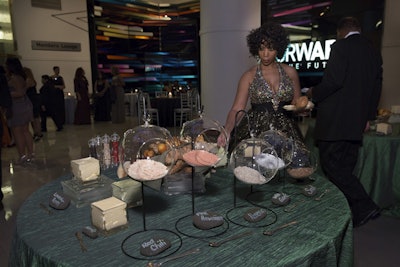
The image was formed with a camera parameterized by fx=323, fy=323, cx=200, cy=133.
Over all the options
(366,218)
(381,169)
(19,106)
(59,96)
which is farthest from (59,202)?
(59,96)

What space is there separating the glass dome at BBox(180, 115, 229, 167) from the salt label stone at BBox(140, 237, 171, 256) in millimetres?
278

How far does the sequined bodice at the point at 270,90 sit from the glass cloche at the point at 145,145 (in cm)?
94

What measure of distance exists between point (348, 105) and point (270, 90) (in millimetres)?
684

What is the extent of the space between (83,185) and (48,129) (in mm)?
7099

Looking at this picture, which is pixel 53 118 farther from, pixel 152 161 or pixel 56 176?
pixel 152 161

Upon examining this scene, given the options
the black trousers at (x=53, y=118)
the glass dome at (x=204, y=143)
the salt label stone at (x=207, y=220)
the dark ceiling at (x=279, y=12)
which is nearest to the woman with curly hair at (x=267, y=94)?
the glass dome at (x=204, y=143)

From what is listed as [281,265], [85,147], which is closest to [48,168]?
[85,147]

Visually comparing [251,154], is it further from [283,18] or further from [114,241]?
[283,18]

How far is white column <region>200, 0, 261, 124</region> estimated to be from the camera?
339 cm

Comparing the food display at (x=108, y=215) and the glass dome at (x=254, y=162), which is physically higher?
the glass dome at (x=254, y=162)

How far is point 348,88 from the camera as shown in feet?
7.53

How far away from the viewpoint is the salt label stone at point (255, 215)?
3.42ft

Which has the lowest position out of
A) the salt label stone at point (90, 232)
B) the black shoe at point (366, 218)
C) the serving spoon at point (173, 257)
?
the black shoe at point (366, 218)

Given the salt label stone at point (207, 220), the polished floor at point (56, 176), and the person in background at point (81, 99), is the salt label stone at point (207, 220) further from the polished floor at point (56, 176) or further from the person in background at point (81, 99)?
the person in background at point (81, 99)
